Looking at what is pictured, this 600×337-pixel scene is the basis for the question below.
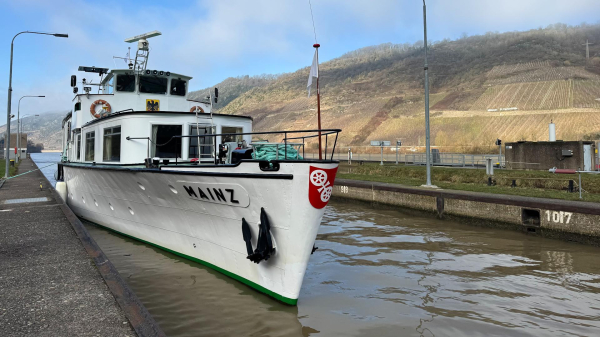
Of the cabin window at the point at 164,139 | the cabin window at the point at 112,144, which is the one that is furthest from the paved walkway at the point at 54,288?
the cabin window at the point at 164,139

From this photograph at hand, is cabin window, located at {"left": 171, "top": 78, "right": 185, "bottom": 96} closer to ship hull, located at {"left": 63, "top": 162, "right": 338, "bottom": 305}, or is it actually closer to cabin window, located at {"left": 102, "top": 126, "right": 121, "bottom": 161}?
cabin window, located at {"left": 102, "top": 126, "right": 121, "bottom": 161}

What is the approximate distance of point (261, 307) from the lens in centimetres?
579

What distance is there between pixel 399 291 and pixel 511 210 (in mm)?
6102

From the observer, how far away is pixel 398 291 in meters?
6.53

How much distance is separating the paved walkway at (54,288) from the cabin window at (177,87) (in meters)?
4.94

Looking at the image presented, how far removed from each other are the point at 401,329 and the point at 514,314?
1.75m

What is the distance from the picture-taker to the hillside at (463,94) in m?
68.2

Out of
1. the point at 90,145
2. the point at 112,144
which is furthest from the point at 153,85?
the point at 112,144

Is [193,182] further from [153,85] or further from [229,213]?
[153,85]

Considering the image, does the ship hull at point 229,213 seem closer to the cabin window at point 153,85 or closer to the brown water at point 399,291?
the brown water at point 399,291

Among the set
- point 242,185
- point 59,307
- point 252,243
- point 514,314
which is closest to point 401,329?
point 514,314

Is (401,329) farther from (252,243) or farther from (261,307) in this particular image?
(252,243)

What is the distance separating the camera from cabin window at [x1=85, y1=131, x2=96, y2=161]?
35.1ft

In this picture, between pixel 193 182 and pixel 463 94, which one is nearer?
pixel 193 182
